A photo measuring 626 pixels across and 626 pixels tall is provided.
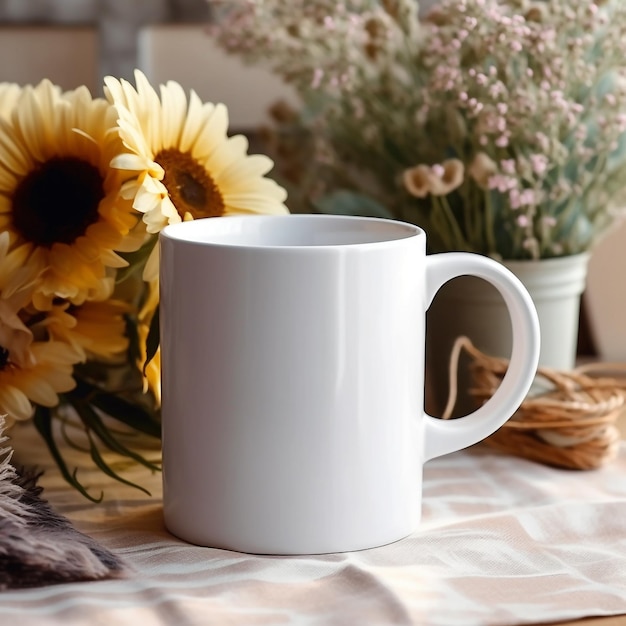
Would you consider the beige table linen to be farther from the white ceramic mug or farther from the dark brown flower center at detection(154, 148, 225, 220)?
the dark brown flower center at detection(154, 148, 225, 220)

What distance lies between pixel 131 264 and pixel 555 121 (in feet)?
0.95

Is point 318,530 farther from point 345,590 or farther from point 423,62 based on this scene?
point 423,62

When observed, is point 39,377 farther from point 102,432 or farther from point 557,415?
point 557,415

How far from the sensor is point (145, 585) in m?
0.49

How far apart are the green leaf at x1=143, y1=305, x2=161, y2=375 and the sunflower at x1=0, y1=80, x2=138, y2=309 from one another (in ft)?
0.14

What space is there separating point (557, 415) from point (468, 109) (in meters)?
0.21


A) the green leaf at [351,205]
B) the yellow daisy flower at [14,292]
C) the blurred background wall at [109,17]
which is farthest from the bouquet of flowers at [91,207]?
the blurred background wall at [109,17]

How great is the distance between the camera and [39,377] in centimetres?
62

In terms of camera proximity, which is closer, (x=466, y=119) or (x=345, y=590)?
(x=345, y=590)

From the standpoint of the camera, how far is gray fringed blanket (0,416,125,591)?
1.58ft

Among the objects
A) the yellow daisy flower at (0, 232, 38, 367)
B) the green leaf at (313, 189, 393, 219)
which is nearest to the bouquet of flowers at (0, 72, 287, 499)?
the yellow daisy flower at (0, 232, 38, 367)

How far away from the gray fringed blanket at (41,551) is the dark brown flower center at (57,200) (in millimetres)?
150

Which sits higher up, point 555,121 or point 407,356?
point 555,121

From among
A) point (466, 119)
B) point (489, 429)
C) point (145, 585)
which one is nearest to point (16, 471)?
point (145, 585)
